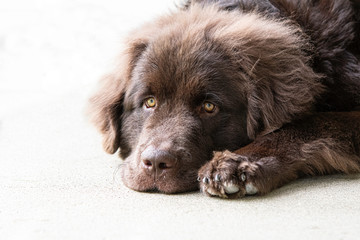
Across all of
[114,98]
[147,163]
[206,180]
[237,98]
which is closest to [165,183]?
[147,163]

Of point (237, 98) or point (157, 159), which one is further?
point (237, 98)

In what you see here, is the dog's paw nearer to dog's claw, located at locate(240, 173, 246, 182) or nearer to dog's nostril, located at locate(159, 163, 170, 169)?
dog's claw, located at locate(240, 173, 246, 182)

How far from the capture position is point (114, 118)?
170 inches

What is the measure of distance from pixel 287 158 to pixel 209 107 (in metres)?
0.59

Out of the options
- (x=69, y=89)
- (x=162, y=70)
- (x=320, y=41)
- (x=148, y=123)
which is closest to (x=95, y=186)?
(x=148, y=123)

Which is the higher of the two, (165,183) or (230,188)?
(230,188)

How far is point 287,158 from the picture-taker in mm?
3631

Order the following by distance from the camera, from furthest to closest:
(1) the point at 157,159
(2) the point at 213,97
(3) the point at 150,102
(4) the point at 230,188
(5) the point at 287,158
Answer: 1. (3) the point at 150,102
2. (2) the point at 213,97
3. (5) the point at 287,158
4. (1) the point at 157,159
5. (4) the point at 230,188

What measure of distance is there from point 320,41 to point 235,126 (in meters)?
0.96

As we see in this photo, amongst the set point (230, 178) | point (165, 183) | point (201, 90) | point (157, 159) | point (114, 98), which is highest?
point (201, 90)

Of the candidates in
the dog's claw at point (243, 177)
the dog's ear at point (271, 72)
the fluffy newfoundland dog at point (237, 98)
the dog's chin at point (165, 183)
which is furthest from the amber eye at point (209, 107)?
the dog's claw at point (243, 177)

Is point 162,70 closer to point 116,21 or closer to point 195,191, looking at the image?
point 195,191

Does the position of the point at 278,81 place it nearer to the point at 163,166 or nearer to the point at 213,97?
the point at 213,97

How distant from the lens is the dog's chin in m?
3.49
